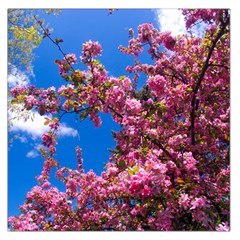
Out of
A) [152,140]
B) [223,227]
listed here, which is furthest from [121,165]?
Result: [223,227]

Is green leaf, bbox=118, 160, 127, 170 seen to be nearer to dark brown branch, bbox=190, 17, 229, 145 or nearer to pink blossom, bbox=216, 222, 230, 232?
dark brown branch, bbox=190, 17, 229, 145

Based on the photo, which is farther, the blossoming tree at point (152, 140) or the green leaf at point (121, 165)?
the green leaf at point (121, 165)

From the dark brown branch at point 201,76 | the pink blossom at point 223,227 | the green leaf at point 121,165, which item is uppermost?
the dark brown branch at point 201,76

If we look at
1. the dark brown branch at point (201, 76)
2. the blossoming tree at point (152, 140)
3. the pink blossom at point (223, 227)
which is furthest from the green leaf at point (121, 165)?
the pink blossom at point (223, 227)

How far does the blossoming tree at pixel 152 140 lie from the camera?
2.80 m

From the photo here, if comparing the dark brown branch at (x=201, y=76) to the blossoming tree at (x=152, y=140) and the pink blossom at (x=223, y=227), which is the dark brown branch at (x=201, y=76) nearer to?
the blossoming tree at (x=152, y=140)

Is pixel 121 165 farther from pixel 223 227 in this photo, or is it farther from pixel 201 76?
pixel 201 76

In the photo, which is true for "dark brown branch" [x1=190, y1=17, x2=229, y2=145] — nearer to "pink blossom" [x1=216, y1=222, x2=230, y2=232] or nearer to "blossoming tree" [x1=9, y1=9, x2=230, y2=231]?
"blossoming tree" [x1=9, y1=9, x2=230, y2=231]

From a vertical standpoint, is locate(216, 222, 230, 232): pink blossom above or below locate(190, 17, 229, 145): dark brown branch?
below

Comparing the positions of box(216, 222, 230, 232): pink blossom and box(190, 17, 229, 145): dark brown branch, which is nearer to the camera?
box(216, 222, 230, 232): pink blossom

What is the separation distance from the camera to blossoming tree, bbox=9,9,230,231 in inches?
110

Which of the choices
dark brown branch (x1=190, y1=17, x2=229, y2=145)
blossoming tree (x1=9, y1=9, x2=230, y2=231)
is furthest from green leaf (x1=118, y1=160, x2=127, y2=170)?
dark brown branch (x1=190, y1=17, x2=229, y2=145)

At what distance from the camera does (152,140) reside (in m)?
2.96

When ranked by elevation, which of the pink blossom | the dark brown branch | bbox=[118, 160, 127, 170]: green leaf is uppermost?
the dark brown branch
